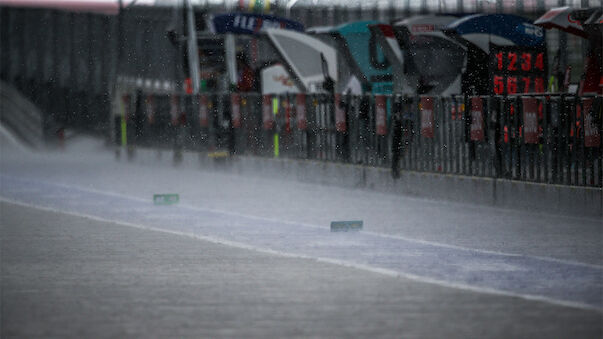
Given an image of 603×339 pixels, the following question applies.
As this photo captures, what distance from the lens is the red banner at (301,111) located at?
2312 centimetres

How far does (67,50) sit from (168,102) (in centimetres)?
1794

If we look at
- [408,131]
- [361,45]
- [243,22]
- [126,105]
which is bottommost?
[408,131]

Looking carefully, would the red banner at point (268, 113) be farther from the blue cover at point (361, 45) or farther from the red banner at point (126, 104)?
the red banner at point (126, 104)

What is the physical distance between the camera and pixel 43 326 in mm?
8250

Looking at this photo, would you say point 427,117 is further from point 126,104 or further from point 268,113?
point 126,104

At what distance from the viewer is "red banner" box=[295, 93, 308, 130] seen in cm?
2312

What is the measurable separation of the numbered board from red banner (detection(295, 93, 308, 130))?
3.24 m

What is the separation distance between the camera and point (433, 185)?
62.0 feet

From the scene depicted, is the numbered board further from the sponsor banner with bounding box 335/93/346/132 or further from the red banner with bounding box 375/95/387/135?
the red banner with bounding box 375/95/387/135

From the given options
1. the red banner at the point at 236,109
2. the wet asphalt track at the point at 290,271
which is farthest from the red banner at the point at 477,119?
the red banner at the point at 236,109

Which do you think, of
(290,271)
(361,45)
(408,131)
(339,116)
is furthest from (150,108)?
(290,271)

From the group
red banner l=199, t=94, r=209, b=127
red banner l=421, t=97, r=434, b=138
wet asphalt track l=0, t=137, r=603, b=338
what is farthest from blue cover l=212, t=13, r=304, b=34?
wet asphalt track l=0, t=137, r=603, b=338

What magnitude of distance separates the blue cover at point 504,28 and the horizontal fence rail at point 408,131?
266 centimetres

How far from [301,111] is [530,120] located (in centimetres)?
692
